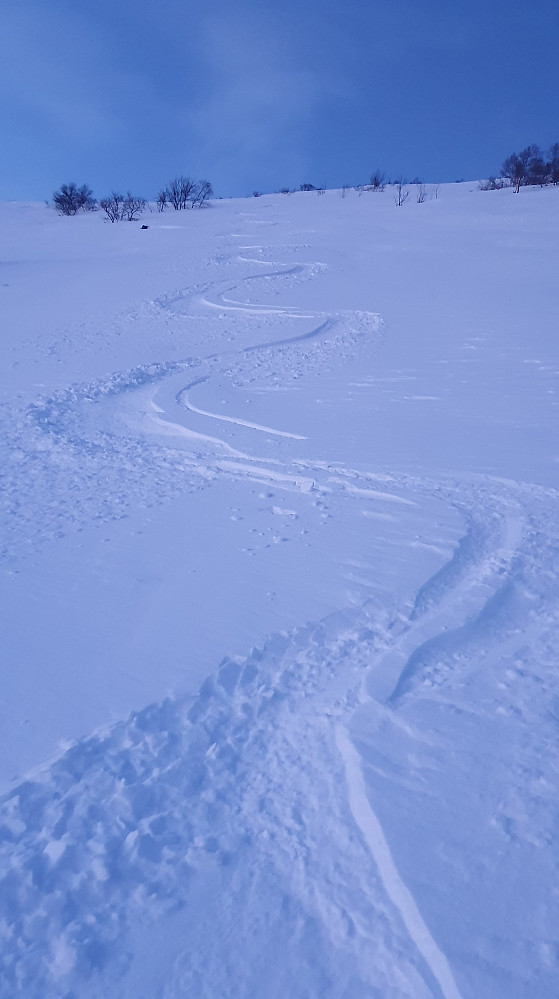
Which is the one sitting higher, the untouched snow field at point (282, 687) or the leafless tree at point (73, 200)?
the leafless tree at point (73, 200)

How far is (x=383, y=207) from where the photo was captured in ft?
74.0

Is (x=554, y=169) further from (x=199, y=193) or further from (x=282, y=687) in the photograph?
(x=282, y=687)

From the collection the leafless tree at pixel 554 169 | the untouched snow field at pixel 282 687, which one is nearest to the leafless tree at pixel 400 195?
the leafless tree at pixel 554 169

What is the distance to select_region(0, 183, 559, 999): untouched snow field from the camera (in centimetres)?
172

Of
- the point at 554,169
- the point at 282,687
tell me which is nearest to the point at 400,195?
the point at 554,169

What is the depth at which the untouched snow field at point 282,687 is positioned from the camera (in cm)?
172

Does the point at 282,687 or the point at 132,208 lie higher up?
the point at 132,208

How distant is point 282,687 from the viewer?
8.36 feet

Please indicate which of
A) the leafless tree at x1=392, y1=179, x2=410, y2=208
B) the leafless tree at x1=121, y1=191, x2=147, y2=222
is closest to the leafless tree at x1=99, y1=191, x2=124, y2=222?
the leafless tree at x1=121, y1=191, x2=147, y2=222

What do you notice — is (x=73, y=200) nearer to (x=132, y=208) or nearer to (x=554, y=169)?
(x=132, y=208)

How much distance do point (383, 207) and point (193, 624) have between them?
23.1 m

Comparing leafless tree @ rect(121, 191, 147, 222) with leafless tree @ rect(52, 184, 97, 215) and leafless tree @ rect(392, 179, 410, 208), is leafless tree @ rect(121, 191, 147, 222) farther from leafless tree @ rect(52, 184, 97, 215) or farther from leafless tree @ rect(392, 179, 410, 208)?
leafless tree @ rect(392, 179, 410, 208)

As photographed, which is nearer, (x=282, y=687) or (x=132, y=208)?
(x=282, y=687)

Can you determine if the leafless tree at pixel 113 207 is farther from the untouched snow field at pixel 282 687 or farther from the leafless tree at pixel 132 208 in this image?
the untouched snow field at pixel 282 687
